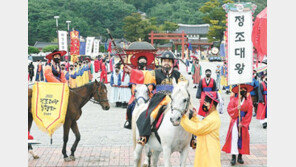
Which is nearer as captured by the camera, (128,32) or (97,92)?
(97,92)

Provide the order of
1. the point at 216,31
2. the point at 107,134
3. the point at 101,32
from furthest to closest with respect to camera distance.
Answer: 1. the point at 101,32
2. the point at 216,31
3. the point at 107,134

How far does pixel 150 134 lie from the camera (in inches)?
245

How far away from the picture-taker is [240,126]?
8008mm

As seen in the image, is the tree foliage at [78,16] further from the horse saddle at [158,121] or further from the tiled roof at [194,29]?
the horse saddle at [158,121]

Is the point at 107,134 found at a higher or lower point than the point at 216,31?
lower

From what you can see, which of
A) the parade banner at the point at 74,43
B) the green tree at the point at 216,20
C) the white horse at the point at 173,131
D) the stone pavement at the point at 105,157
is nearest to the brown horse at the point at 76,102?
the stone pavement at the point at 105,157

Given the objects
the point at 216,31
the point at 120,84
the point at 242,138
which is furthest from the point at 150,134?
the point at 216,31

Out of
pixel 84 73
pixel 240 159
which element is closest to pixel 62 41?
pixel 84 73

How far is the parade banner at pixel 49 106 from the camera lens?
7.97m

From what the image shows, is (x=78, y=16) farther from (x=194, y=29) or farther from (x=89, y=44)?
(x=89, y=44)

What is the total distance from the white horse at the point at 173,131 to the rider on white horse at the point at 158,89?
0.20 metres

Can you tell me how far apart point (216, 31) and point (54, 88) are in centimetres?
5541

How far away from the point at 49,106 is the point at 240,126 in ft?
13.9

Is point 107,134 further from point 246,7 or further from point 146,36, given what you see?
point 146,36
